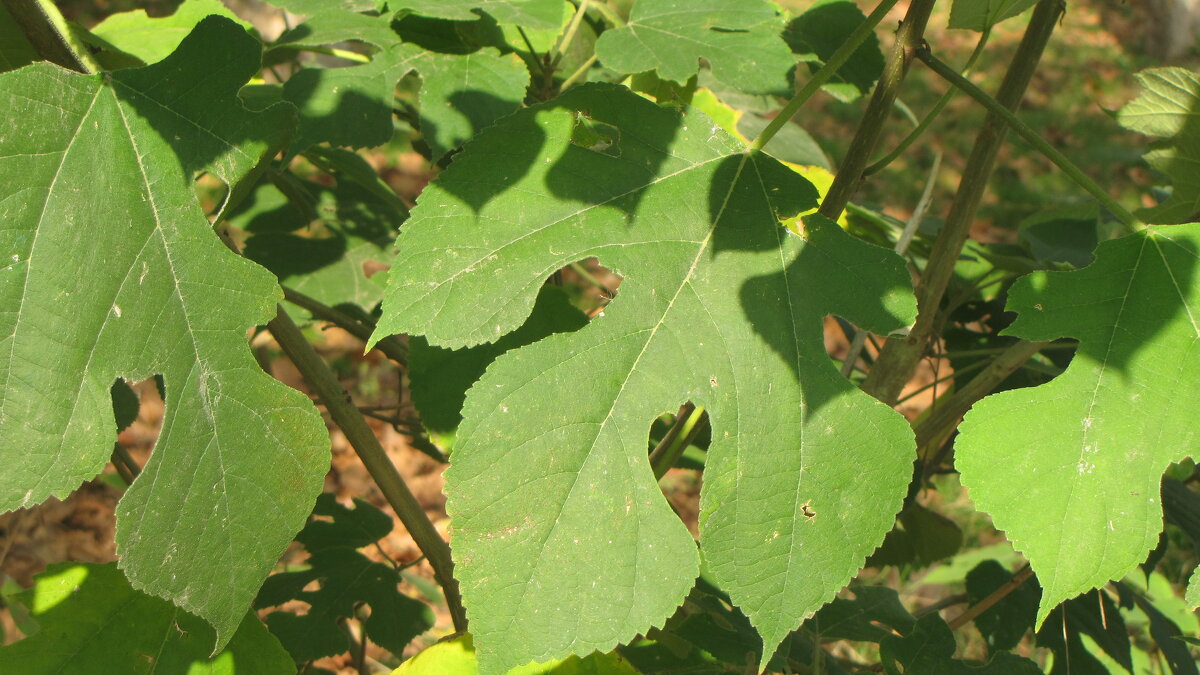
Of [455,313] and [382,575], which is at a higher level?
[455,313]

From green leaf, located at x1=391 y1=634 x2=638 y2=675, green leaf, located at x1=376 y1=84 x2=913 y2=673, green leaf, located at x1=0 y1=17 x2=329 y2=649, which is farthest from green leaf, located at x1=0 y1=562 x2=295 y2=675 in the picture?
green leaf, located at x1=376 y1=84 x2=913 y2=673

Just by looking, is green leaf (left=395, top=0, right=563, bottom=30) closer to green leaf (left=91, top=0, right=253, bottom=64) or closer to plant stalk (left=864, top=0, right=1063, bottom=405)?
green leaf (left=91, top=0, right=253, bottom=64)

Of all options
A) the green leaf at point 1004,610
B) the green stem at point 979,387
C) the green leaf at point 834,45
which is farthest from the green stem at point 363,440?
the green leaf at point 1004,610

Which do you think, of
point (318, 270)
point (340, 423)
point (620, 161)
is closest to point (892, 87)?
point (620, 161)

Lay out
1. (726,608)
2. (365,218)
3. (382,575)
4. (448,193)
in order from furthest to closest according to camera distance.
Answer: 1. (365,218)
2. (382,575)
3. (726,608)
4. (448,193)

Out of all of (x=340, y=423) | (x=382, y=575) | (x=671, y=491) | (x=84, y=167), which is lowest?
(x=671, y=491)

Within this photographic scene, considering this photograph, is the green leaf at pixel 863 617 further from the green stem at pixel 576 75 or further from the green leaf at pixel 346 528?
the green stem at pixel 576 75

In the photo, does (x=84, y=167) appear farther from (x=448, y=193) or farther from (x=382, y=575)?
(x=382, y=575)

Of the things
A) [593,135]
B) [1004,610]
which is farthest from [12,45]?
[1004,610]

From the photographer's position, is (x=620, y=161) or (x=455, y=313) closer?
(x=455, y=313)
